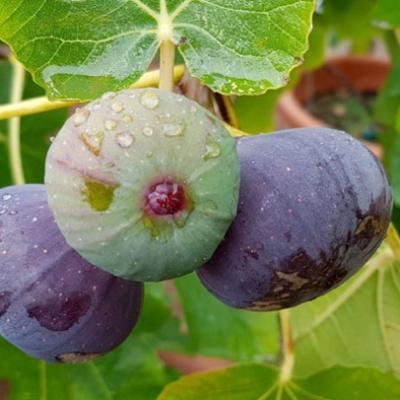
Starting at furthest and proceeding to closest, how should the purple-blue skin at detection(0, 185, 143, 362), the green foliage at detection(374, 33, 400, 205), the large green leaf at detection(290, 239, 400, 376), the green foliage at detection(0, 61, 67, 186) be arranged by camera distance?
the green foliage at detection(374, 33, 400, 205), the green foliage at detection(0, 61, 67, 186), the large green leaf at detection(290, 239, 400, 376), the purple-blue skin at detection(0, 185, 143, 362)

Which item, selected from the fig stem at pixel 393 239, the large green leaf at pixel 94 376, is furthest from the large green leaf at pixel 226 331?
the fig stem at pixel 393 239

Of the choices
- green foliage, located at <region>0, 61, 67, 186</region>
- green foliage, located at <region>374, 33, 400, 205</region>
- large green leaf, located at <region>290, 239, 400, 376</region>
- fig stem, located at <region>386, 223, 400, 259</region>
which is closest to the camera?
fig stem, located at <region>386, 223, 400, 259</region>

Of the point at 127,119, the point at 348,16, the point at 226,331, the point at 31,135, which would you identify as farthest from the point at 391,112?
the point at 127,119

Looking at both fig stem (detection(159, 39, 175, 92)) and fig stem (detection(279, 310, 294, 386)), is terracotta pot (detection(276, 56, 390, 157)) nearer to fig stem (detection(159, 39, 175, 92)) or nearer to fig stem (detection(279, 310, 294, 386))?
fig stem (detection(279, 310, 294, 386))

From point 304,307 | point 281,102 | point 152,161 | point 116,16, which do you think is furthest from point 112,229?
point 281,102

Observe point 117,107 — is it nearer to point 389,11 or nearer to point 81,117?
point 81,117

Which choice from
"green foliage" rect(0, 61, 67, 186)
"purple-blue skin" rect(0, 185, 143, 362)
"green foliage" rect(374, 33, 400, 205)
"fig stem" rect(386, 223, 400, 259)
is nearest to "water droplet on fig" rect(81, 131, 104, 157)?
"purple-blue skin" rect(0, 185, 143, 362)
